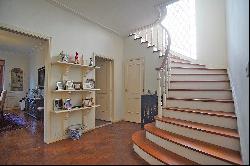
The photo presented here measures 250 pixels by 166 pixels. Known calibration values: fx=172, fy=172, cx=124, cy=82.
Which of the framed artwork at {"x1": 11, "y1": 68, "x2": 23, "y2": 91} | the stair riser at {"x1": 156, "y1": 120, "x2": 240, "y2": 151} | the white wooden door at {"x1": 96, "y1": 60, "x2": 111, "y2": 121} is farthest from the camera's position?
the framed artwork at {"x1": 11, "y1": 68, "x2": 23, "y2": 91}

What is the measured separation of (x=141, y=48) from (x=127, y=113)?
2163 millimetres

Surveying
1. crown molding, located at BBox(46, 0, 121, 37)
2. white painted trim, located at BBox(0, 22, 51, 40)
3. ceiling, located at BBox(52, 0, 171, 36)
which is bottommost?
white painted trim, located at BBox(0, 22, 51, 40)

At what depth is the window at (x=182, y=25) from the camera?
565 cm

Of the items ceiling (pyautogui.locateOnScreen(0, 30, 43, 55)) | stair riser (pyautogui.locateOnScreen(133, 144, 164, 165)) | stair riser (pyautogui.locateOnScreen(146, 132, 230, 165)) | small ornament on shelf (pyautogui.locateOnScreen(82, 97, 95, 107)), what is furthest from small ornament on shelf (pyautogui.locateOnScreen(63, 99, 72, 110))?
ceiling (pyautogui.locateOnScreen(0, 30, 43, 55))

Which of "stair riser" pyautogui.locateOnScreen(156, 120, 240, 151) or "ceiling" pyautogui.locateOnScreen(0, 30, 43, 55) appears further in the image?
"ceiling" pyautogui.locateOnScreen(0, 30, 43, 55)

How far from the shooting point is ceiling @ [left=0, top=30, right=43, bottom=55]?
5.81 meters

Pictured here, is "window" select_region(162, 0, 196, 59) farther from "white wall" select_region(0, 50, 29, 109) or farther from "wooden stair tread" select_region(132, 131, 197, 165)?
"white wall" select_region(0, 50, 29, 109)

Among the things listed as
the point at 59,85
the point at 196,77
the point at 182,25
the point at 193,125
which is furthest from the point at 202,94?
the point at 182,25

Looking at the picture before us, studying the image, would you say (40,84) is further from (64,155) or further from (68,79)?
(64,155)

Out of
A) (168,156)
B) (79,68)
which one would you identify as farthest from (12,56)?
(168,156)

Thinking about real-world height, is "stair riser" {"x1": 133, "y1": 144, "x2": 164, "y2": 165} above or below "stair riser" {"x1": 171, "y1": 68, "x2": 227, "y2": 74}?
below

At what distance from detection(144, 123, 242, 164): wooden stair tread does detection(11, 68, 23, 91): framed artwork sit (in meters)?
8.21

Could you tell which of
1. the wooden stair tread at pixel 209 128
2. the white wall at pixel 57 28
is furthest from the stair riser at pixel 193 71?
the white wall at pixel 57 28

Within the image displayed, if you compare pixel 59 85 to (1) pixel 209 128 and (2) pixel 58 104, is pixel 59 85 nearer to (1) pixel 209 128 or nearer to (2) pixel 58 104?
(2) pixel 58 104
